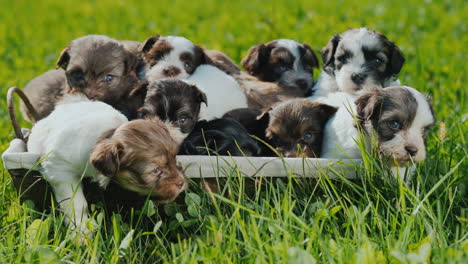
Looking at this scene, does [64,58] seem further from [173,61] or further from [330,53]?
[330,53]

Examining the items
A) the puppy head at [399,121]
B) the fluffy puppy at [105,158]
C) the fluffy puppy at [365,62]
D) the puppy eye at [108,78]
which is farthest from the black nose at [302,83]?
the fluffy puppy at [105,158]

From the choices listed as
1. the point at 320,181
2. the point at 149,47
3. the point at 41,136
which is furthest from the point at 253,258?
the point at 149,47

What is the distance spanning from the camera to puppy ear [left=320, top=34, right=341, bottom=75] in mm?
5254

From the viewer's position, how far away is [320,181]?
153 inches

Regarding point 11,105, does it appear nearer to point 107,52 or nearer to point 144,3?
point 107,52

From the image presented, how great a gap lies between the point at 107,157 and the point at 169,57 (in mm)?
2141

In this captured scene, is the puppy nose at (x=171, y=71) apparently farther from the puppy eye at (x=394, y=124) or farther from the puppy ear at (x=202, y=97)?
the puppy eye at (x=394, y=124)

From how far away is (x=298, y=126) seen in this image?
14.7 feet

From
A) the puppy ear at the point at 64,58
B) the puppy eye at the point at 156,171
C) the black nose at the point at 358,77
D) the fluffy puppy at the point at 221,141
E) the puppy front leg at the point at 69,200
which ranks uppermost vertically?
the black nose at the point at 358,77

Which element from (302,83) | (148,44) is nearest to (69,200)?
(148,44)

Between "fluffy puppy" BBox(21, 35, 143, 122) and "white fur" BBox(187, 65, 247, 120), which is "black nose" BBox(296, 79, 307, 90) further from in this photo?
"fluffy puppy" BBox(21, 35, 143, 122)

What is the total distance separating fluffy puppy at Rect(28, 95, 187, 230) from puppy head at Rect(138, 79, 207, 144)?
0.57 metres

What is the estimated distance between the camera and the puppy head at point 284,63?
19.1 ft

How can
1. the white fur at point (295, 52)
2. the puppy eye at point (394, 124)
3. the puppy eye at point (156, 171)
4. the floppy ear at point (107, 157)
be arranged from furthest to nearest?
the white fur at point (295, 52), the puppy eye at point (394, 124), the puppy eye at point (156, 171), the floppy ear at point (107, 157)
